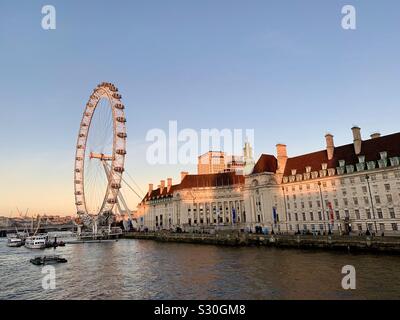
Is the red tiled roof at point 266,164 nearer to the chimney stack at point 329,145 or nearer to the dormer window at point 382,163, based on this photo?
the chimney stack at point 329,145

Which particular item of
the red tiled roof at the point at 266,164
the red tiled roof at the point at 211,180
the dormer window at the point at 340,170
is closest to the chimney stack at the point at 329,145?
the dormer window at the point at 340,170

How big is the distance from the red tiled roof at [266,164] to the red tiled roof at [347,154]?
12.7 feet

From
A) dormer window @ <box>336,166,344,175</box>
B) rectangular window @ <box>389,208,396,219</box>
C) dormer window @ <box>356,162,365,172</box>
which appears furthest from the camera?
dormer window @ <box>336,166,344,175</box>

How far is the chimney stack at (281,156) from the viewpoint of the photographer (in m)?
88.6

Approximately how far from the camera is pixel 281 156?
294 feet

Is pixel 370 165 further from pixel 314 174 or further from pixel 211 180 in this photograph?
pixel 211 180

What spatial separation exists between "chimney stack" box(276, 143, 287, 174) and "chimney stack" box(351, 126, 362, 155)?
21.4 m

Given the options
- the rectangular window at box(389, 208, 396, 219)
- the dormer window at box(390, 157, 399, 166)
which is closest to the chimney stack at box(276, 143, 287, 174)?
the dormer window at box(390, 157, 399, 166)

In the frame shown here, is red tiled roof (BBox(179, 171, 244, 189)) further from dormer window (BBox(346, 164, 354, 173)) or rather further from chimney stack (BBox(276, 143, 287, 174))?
dormer window (BBox(346, 164, 354, 173))

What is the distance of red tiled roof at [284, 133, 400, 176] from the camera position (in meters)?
63.8

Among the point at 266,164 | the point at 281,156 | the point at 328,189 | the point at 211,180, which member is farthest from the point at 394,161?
the point at 211,180

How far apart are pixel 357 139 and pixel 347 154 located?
3886 millimetres

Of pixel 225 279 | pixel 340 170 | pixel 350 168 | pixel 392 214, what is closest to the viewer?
A: pixel 225 279

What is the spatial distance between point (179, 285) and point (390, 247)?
31.7 metres
